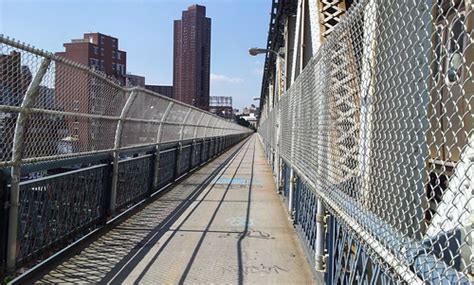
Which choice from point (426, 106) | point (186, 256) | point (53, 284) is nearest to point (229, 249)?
point (186, 256)

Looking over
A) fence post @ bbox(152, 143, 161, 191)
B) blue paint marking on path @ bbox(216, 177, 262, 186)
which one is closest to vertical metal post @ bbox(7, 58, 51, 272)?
fence post @ bbox(152, 143, 161, 191)

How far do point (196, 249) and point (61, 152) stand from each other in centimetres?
206

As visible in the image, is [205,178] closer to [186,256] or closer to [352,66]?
[186,256]

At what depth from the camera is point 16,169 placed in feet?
13.3

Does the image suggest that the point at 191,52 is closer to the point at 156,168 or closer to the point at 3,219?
the point at 156,168

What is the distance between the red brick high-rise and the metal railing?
253 feet

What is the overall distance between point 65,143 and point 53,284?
1.69 metres

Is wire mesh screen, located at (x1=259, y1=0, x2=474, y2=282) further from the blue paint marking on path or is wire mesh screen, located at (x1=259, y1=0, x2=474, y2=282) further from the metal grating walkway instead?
the blue paint marking on path

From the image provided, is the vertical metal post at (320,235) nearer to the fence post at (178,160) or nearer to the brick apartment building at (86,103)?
the brick apartment building at (86,103)

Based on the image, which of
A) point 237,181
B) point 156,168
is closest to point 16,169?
point 156,168

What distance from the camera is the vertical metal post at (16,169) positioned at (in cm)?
400

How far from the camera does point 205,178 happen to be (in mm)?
13352

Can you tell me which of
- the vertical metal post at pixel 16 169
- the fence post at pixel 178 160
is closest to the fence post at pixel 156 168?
the fence post at pixel 178 160

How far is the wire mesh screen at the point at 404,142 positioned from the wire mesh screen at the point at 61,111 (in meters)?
2.91
